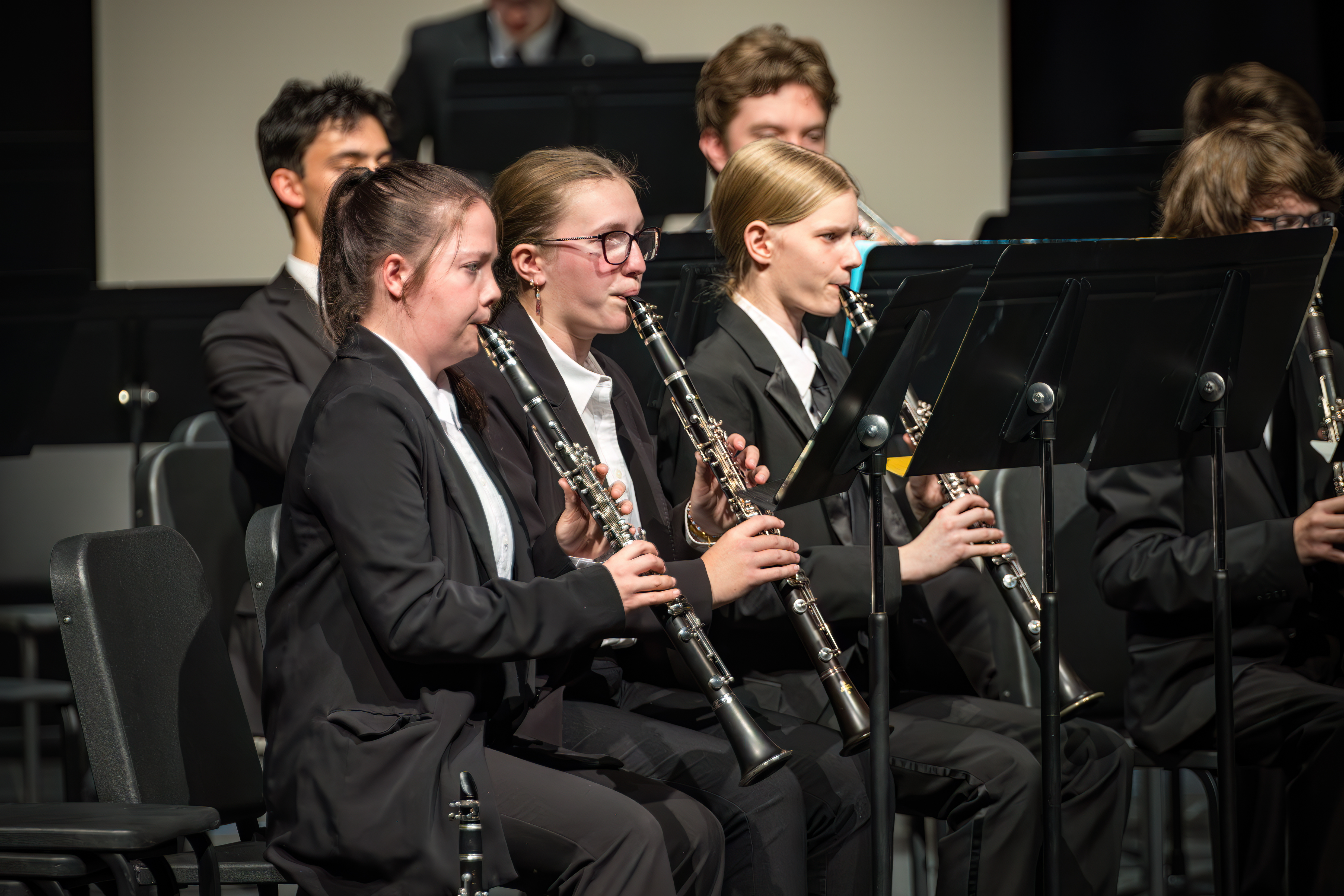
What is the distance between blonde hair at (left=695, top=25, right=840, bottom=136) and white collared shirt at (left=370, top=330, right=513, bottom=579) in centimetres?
158

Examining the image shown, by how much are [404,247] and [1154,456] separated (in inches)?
49.2

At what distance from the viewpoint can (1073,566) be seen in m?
2.90

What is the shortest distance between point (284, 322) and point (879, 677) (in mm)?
1566

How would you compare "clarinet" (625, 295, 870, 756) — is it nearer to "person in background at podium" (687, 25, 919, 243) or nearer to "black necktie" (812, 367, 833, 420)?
"black necktie" (812, 367, 833, 420)

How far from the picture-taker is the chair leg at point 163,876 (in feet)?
5.83

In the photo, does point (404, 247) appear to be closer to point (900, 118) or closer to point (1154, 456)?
point (1154, 456)

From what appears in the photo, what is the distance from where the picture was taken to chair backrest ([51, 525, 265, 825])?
6.04ft

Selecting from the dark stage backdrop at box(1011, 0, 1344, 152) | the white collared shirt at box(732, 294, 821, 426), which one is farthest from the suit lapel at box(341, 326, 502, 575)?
the dark stage backdrop at box(1011, 0, 1344, 152)

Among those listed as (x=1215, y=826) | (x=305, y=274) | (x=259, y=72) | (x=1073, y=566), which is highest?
(x=259, y=72)

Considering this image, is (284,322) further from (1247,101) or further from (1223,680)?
(1247,101)

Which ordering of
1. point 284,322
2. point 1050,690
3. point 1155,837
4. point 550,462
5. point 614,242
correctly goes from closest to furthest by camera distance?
point 1050,690
point 550,462
point 614,242
point 1155,837
point 284,322

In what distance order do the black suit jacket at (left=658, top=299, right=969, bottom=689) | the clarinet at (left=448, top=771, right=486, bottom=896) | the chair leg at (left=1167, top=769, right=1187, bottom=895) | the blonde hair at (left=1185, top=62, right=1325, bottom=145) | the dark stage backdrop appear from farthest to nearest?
the dark stage backdrop, the blonde hair at (left=1185, top=62, right=1325, bottom=145), the chair leg at (left=1167, top=769, right=1187, bottom=895), the black suit jacket at (left=658, top=299, right=969, bottom=689), the clarinet at (left=448, top=771, right=486, bottom=896)

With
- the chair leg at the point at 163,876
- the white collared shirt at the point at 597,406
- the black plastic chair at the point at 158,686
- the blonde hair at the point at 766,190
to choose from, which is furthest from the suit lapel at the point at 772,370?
the chair leg at the point at 163,876

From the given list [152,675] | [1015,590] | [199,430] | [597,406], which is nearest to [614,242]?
[597,406]
